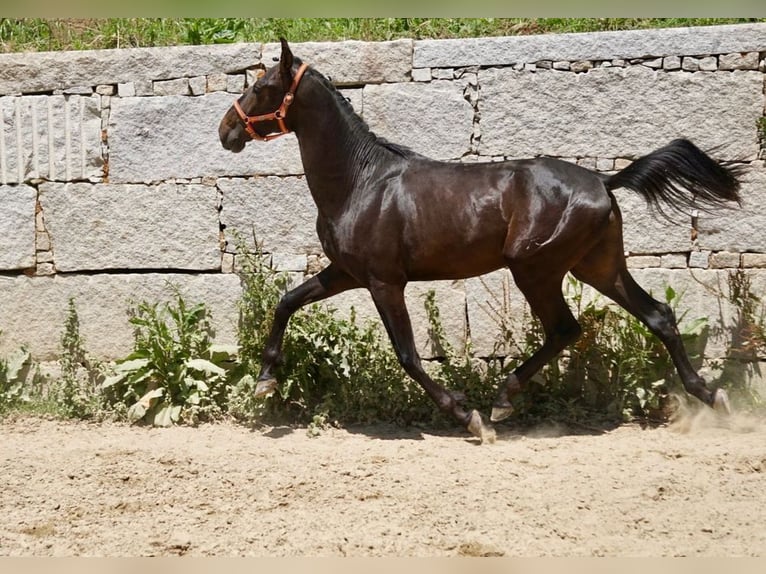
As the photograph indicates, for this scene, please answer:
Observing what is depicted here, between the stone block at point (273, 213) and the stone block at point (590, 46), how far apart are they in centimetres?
136

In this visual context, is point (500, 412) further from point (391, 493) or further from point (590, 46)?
point (590, 46)

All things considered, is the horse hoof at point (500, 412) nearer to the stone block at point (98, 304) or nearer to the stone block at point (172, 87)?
the stone block at point (98, 304)

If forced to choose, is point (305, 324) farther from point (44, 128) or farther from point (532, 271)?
point (44, 128)

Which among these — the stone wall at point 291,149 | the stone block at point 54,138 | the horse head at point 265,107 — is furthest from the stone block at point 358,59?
the stone block at point 54,138

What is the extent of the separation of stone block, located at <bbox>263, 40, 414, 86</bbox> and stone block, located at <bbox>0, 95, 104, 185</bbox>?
1.56 m

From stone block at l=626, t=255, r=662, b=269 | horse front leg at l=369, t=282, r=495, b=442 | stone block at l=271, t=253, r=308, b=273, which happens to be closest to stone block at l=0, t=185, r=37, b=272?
stone block at l=271, t=253, r=308, b=273

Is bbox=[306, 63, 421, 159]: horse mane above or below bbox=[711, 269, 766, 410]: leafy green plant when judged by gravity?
above

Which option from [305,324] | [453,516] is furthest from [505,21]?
[453,516]

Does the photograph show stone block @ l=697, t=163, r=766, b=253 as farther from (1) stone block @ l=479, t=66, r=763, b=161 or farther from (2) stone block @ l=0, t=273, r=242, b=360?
(2) stone block @ l=0, t=273, r=242, b=360

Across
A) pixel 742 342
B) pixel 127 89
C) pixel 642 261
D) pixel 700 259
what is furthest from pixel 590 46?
pixel 127 89

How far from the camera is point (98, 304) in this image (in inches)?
273

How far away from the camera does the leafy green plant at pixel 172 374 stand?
639 cm

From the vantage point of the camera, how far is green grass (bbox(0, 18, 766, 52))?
7098mm

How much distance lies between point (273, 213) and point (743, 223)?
351 centimetres
